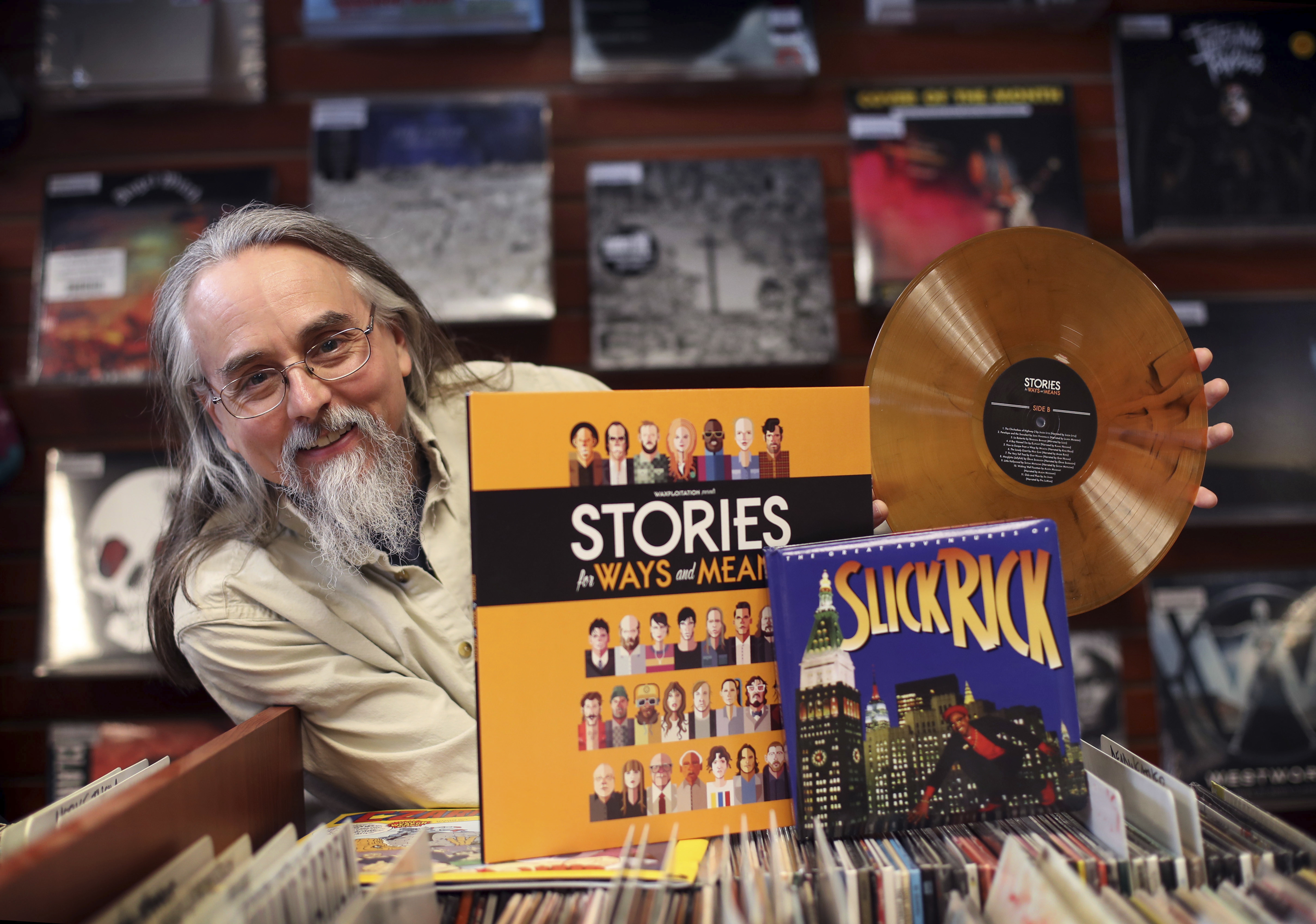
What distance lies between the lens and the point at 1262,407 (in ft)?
6.41

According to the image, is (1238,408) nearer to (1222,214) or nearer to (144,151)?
(1222,214)

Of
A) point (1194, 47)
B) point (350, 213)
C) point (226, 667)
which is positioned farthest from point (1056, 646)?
point (1194, 47)

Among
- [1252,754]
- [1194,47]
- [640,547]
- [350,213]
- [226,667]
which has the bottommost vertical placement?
[1252,754]

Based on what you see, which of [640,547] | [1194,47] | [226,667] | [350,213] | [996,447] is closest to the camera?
[640,547]

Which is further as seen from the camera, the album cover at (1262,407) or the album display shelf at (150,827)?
the album cover at (1262,407)

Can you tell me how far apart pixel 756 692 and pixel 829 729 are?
0.08m

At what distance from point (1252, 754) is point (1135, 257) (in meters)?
1.33

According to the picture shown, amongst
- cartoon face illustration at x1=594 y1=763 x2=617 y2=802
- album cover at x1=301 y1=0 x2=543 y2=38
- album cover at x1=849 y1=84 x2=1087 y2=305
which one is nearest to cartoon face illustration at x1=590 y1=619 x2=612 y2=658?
cartoon face illustration at x1=594 y1=763 x2=617 y2=802

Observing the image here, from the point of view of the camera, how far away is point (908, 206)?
1966 millimetres

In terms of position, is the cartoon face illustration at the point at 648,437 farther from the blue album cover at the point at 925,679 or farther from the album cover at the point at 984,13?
the album cover at the point at 984,13

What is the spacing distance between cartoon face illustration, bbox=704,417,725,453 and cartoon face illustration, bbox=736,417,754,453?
16mm

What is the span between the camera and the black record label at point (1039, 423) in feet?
2.82

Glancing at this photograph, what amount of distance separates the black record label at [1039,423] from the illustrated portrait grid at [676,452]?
11.1 inches

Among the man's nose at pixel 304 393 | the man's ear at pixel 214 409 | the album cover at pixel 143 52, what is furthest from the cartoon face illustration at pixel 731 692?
the album cover at pixel 143 52
